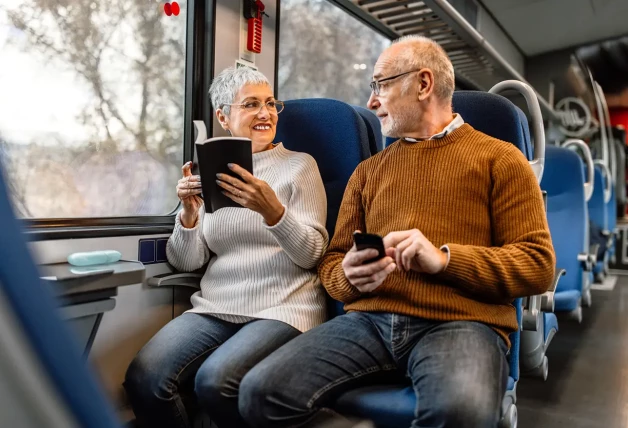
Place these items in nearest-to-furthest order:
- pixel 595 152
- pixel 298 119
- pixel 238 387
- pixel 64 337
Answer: pixel 64 337 → pixel 238 387 → pixel 298 119 → pixel 595 152

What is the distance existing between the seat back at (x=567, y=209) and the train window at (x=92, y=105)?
213cm

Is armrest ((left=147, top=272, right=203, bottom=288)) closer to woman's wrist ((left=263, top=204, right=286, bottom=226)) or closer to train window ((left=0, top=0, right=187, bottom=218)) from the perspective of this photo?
train window ((left=0, top=0, right=187, bottom=218))

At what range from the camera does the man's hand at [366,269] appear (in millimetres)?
1374

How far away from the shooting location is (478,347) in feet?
4.30

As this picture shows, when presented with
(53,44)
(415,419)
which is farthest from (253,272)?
(53,44)

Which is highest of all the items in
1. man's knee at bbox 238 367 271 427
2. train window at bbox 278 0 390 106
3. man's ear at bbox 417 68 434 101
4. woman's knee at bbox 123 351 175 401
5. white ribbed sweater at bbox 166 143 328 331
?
train window at bbox 278 0 390 106

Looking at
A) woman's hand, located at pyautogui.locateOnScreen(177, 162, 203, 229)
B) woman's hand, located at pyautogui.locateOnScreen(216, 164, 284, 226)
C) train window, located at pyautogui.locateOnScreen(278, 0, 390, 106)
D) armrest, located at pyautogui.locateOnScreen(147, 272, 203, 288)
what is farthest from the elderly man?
train window, located at pyautogui.locateOnScreen(278, 0, 390, 106)

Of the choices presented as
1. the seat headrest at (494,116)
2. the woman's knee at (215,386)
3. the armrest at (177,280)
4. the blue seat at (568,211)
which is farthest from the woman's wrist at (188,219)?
the blue seat at (568,211)

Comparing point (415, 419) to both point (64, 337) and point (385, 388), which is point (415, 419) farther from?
point (64, 337)

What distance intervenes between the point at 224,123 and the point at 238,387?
39.3 inches

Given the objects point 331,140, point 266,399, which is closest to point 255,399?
point 266,399

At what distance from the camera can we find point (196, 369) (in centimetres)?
168

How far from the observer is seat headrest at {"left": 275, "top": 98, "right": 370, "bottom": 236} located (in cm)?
190

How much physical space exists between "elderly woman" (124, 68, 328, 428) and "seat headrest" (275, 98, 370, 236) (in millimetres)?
82
